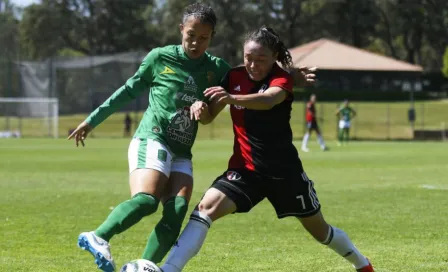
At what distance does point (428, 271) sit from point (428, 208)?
5462 mm

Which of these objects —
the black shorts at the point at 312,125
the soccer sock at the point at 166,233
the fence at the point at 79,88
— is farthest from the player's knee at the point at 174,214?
the fence at the point at 79,88

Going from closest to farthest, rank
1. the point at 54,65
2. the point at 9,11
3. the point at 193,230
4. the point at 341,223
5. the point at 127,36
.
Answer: the point at 193,230 < the point at 341,223 < the point at 54,65 < the point at 9,11 < the point at 127,36

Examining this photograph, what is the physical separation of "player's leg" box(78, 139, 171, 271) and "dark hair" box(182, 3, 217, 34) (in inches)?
40.4

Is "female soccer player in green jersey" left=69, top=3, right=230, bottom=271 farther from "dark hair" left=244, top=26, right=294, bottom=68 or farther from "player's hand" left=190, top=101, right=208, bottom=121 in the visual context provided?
"dark hair" left=244, top=26, right=294, bottom=68

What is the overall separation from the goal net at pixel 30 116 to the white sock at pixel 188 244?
47.4 metres

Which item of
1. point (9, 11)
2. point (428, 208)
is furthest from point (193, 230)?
point (9, 11)

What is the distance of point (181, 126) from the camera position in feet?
22.1

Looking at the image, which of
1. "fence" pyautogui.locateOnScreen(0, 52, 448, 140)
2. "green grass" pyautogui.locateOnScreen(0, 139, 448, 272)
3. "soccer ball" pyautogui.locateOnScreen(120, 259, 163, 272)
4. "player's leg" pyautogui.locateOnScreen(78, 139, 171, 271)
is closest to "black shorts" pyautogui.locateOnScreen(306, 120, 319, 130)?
"green grass" pyautogui.locateOnScreen(0, 139, 448, 272)

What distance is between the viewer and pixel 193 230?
20.5ft

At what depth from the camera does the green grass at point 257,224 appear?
331 inches

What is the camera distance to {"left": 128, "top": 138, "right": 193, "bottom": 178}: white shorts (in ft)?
21.5

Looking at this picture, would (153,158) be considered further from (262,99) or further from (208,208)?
(262,99)

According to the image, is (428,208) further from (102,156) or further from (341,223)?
(102,156)

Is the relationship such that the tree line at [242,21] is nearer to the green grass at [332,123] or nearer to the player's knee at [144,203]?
the green grass at [332,123]
